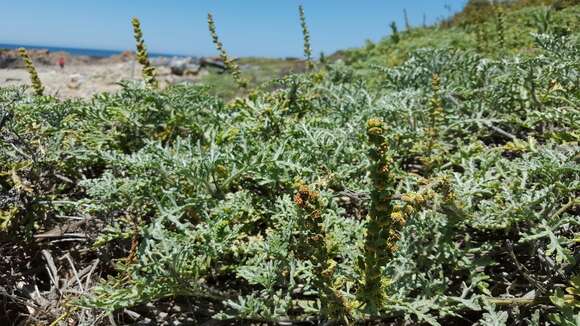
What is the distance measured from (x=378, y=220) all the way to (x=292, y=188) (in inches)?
45.9

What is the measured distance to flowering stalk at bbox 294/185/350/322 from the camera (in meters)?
1.48

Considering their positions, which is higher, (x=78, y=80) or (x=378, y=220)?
(x=78, y=80)

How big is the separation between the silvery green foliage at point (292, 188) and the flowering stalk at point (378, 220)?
147mm

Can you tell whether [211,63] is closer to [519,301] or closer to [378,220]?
[519,301]

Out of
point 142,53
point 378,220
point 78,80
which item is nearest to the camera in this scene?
point 378,220

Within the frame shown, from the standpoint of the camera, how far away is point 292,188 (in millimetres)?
2627

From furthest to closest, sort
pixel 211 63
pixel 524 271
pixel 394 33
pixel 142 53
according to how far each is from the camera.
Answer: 1. pixel 211 63
2. pixel 394 33
3. pixel 142 53
4. pixel 524 271

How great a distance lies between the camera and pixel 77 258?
274cm

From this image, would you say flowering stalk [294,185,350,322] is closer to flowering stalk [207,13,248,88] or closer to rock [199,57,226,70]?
flowering stalk [207,13,248,88]

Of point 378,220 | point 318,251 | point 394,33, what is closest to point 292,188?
point 318,251

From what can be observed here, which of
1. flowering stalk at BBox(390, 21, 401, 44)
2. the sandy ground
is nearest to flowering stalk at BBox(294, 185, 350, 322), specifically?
the sandy ground

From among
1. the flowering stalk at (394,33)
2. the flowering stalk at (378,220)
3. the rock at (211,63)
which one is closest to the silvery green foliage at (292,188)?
the flowering stalk at (378,220)

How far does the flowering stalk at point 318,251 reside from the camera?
148 cm

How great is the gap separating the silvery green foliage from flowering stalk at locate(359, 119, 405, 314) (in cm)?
15
